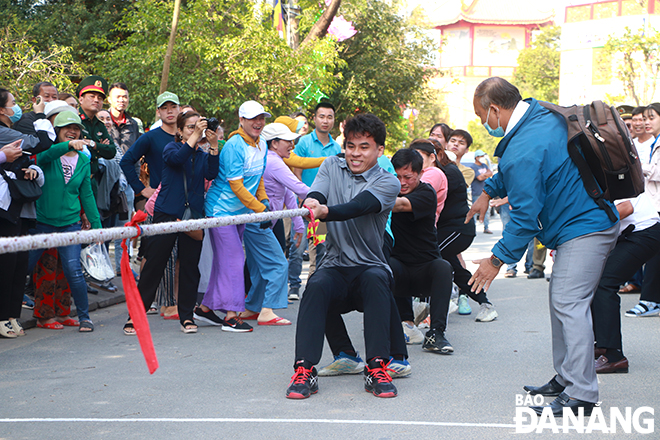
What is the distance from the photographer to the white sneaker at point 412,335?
20.9 feet

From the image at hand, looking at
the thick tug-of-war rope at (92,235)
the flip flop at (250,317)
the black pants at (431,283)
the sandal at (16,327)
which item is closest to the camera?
the thick tug-of-war rope at (92,235)

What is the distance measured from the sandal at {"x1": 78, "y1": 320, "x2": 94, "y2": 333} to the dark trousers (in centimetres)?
284

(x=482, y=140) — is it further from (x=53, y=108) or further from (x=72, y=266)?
(x=72, y=266)

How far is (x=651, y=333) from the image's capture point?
674 cm

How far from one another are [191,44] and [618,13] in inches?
2085

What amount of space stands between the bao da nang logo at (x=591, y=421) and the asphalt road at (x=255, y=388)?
1.5 inches

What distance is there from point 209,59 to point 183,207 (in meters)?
8.23

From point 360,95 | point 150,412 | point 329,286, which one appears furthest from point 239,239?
point 360,95

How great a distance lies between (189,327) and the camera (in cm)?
675

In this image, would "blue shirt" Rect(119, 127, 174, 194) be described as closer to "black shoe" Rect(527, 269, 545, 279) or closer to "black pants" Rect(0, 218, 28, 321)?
"black pants" Rect(0, 218, 28, 321)

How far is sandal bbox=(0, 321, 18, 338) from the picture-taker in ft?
20.9

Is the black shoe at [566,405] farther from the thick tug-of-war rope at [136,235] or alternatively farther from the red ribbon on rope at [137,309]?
the red ribbon on rope at [137,309]

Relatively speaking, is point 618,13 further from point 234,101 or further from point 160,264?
point 160,264

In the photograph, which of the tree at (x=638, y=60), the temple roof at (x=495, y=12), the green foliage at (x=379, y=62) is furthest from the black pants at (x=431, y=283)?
the temple roof at (x=495, y=12)
